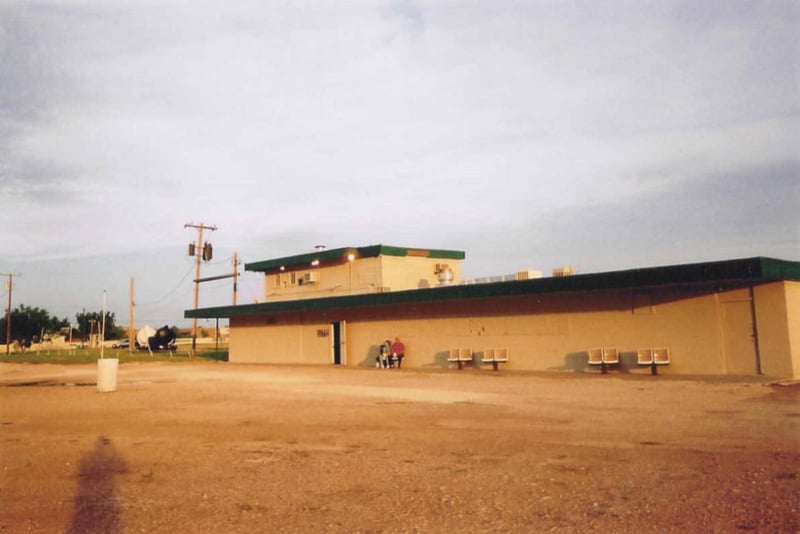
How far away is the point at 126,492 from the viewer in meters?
6.93

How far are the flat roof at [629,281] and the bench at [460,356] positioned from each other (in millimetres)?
2332

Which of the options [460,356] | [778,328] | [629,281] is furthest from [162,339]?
[778,328]

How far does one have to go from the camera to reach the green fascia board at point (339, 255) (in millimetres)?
33312

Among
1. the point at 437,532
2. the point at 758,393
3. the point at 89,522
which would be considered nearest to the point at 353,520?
the point at 437,532

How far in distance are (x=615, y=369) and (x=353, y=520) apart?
18370 millimetres

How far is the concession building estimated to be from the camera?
62.7 ft

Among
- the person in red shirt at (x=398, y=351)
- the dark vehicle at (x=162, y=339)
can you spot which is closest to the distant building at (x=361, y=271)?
the person in red shirt at (x=398, y=351)

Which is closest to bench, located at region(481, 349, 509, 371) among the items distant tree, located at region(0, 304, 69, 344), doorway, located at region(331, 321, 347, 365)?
doorway, located at region(331, 321, 347, 365)

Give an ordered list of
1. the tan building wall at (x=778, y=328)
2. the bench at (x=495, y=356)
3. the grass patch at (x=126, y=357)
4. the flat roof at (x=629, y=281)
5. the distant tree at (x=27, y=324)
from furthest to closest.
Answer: the distant tree at (x=27, y=324) < the grass patch at (x=126, y=357) < the bench at (x=495, y=356) < the tan building wall at (x=778, y=328) < the flat roof at (x=629, y=281)

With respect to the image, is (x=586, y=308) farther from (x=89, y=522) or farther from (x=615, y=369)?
(x=89, y=522)

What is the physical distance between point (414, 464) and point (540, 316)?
55.7 feet

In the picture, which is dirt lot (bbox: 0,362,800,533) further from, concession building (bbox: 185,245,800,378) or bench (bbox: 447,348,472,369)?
bench (bbox: 447,348,472,369)

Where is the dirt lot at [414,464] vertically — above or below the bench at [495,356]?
below

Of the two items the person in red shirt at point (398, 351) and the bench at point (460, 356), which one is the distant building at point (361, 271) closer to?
the person in red shirt at point (398, 351)
